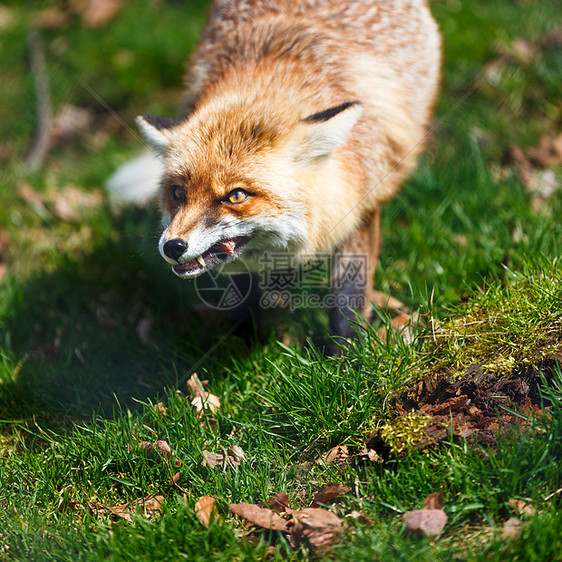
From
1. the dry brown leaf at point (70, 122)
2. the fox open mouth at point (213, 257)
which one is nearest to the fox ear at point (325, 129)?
the fox open mouth at point (213, 257)

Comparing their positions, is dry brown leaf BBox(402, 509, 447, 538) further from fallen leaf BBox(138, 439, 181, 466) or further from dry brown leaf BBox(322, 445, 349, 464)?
fallen leaf BBox(138, 439, 181, 466)

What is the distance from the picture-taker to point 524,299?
9.96 feet

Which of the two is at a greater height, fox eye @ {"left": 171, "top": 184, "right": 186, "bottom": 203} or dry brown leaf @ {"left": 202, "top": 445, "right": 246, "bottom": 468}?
fox eye @ {"left": 171, "top": 184, "right": 186, "bottom": 203}

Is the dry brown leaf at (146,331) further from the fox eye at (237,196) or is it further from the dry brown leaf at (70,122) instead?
the dry brown leaf at (70,122)

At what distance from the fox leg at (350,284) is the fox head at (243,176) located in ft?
1.56

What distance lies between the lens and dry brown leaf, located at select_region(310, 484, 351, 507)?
2.64 m

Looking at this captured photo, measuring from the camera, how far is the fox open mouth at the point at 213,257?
9.58 feet

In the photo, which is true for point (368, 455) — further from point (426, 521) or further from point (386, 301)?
point (386, 301)

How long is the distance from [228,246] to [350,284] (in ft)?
2.95

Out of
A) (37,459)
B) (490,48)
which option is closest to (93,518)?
(37,459)

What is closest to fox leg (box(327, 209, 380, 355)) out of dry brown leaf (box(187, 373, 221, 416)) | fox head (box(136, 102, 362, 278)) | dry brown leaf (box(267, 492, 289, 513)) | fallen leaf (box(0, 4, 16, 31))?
fox head (box(136, 102, 362, 278))

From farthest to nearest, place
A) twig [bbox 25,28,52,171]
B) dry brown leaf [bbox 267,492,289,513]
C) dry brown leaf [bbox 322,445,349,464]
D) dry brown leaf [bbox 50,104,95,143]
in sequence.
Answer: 1. dry brown leaf [bbox 50,104,95,143]
2. twig [bbox 25,28,52,171]
3. dry brown leaf [bbox 322,445,349,464]
4. dry brown leaf [bbox 267,492,289,513]

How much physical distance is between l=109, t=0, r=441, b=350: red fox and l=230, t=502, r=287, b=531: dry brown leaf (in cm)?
112

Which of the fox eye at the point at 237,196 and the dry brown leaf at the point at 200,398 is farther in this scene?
the dry brown leaf at the point at 200,398
